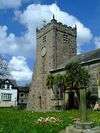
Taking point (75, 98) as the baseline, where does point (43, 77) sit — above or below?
above

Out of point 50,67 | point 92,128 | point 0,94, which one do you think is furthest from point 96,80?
point 0,94

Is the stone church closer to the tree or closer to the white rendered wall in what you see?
the tree

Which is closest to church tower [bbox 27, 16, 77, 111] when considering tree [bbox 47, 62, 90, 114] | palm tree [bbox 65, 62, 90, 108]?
tree [bbox 47, 62, 90, 114]

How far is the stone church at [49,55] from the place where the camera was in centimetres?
5125

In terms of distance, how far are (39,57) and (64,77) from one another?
709 inches

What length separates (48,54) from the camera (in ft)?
172

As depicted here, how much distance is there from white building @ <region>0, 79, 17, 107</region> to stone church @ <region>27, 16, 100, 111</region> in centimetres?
1945

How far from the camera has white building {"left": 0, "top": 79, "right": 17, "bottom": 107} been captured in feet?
247

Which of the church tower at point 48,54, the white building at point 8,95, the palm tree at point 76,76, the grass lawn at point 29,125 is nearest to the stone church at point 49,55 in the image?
the church tower at point 48,54

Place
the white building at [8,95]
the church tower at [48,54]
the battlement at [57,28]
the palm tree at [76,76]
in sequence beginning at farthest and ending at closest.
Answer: the white building at [8,95] → the battlement at [57,28] → the church tower at [48,54] → the palm tree at [76,76]

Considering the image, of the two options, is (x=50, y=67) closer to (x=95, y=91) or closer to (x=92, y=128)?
(x=95, y=91)

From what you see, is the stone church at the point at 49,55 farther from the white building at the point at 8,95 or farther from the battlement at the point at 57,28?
the white building at the point at 8,95

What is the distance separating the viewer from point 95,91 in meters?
38.3

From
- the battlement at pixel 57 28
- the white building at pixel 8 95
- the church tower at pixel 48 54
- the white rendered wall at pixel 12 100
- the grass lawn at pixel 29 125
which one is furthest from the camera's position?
the white rendered wall at pixel 12 100
